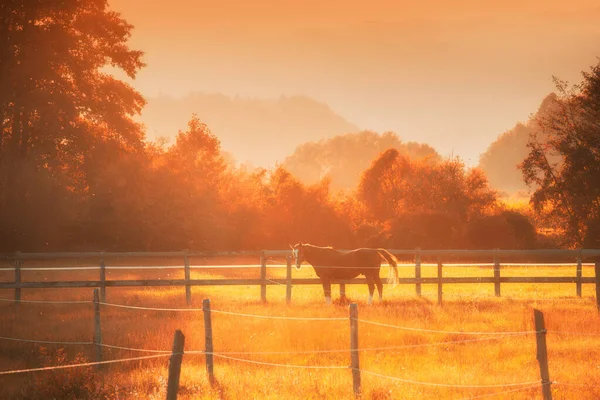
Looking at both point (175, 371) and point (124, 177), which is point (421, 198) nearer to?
point (124, 177)

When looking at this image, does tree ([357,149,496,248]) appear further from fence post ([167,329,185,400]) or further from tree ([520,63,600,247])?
fence post ([167,329,185,400])

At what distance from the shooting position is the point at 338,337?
16656mm

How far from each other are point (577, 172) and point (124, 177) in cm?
3132

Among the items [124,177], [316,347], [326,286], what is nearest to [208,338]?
[316,347]

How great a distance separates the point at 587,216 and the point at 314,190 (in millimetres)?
21787

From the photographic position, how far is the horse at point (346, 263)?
23859 mm

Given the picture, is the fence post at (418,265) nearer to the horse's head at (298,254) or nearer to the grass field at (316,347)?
the grass field at (316,347)

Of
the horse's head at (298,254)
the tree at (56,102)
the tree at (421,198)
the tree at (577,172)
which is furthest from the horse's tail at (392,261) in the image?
the tree at (421,198)

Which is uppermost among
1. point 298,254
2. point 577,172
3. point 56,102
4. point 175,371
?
point 56,102

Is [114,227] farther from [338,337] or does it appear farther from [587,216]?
[338,337]

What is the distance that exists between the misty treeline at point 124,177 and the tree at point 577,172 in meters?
0.09

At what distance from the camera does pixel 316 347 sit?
16047 mm

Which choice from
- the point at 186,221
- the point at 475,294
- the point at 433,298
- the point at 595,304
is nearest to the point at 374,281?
the point at 433,298

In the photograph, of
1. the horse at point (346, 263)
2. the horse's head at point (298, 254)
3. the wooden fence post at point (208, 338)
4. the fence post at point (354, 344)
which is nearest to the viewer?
the fence post at point (354, 344)
